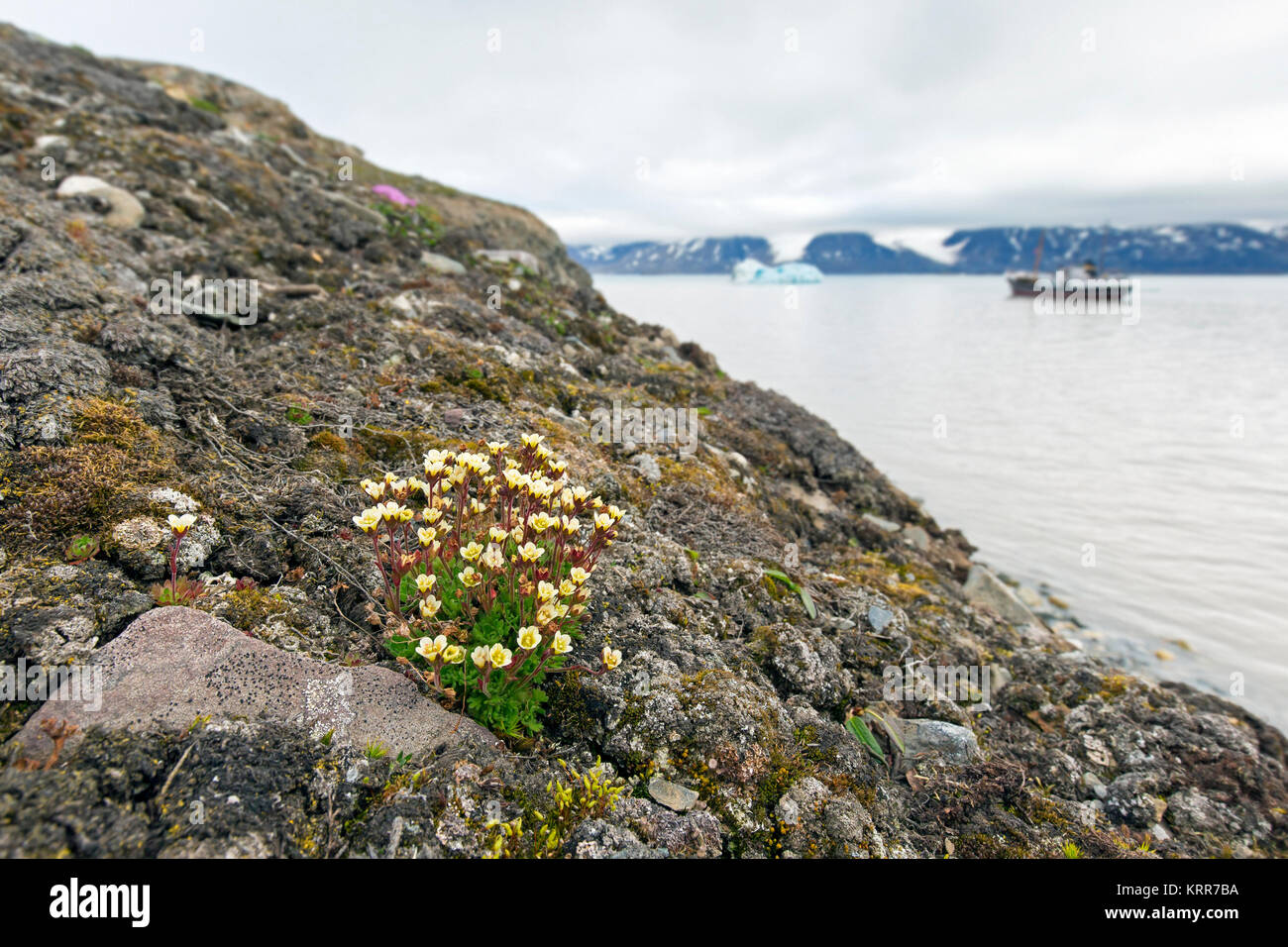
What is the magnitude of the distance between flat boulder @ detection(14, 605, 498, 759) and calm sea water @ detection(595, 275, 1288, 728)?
10811mm

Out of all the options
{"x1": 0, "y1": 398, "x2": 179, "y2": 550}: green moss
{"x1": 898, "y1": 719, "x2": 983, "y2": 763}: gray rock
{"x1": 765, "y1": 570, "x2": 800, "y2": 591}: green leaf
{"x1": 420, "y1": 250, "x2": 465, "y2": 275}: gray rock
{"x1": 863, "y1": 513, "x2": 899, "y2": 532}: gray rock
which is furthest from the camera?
{"x1": 420, "y1": 250, "x2": 465, "y2": 275}: gray rock

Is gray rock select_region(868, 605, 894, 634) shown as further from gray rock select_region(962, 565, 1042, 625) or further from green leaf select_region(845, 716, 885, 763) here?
gray rock select_region(962, 565, 1042, 625)

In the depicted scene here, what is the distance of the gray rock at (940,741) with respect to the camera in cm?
432

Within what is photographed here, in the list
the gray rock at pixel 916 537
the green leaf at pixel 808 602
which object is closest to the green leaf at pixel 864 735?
the green leaf at pixel 808 602

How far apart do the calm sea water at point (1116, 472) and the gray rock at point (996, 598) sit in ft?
7.36

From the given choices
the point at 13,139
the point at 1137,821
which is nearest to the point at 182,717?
the point at 1137,821

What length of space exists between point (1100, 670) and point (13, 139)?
18.4 meters

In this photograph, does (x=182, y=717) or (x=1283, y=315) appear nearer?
(x=182, y=717)

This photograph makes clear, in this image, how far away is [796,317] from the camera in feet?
230

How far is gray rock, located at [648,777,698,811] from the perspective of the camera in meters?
3.21

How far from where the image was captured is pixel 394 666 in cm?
350

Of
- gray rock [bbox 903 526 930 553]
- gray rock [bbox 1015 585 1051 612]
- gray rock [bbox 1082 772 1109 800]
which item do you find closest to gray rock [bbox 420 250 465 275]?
gray rock [bbox 903 526 930 553]
